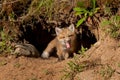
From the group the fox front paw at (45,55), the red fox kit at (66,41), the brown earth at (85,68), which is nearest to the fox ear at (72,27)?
the red fox kit at (66,41)

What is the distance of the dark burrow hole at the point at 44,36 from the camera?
10.0 metres

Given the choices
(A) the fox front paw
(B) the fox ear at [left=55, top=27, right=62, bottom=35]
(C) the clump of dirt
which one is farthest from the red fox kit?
(A) the fox front paw

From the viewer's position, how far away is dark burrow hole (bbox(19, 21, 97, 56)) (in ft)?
33.0

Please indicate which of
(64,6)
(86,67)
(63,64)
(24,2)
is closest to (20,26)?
(24,2)

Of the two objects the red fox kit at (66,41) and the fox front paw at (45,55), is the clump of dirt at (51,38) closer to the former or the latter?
the red fox kit at (66,41)

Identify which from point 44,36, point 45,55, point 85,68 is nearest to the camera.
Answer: point 85,68

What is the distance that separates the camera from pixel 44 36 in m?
11.0

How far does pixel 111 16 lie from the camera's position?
8211mm

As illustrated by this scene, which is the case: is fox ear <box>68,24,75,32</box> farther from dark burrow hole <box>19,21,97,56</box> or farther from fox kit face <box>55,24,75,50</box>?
dark burrow hole <box>19,21,97,56</box>

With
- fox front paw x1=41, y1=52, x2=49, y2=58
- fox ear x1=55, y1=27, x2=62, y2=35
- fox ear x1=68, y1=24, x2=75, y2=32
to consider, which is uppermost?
fox ear x1=68, y1=24, x2=75, y2=32

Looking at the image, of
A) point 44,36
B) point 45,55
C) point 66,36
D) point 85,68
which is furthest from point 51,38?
point 85,68

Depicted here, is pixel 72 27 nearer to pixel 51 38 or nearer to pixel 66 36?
pixel 66 36

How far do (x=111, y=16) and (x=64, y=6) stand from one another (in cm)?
141

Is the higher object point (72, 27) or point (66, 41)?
point (72, 27)
